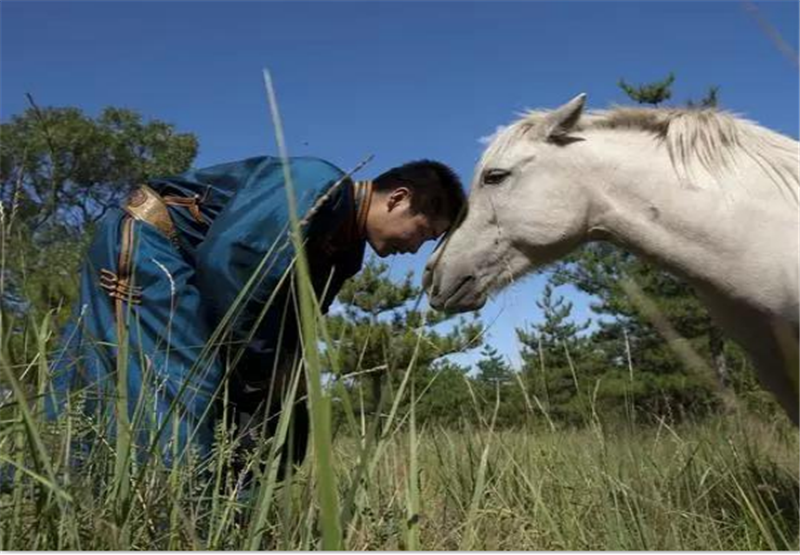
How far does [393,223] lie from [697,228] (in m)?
1.02

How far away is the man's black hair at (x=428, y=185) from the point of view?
2707 millimetres

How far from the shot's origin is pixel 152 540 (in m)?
1.34

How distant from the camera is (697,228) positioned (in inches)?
106

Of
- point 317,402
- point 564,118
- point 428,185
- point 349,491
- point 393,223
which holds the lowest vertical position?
point 349,491

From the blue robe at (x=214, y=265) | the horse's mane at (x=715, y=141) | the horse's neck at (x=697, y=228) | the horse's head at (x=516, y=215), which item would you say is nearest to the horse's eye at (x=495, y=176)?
the horse's head at (x=516, y=215)

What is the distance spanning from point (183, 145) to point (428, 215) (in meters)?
0.99

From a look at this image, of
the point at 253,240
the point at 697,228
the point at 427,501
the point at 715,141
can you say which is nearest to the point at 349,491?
the point at 253,240

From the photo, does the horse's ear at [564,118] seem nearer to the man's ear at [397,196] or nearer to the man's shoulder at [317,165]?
the man's ear at [397,196]

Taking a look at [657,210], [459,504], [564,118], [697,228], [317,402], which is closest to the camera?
[317,402]

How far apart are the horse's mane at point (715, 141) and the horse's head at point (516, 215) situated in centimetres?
27

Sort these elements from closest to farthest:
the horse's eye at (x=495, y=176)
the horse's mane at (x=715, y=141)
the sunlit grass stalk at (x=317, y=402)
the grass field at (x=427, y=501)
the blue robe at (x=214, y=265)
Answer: the sunlit grass stalk at (x=317, y=402)
the grass field at (x=427, y=501)
the blue robe at (x=214, y=265)
the horse's mane at (x=715, y=141)
the horse's eye at (x=495, y=176)

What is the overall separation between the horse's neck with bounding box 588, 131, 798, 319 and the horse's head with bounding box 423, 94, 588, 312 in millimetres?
130

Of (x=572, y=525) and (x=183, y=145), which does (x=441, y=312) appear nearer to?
(x=572, y=525)

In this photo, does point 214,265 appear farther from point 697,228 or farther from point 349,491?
point 697,228
